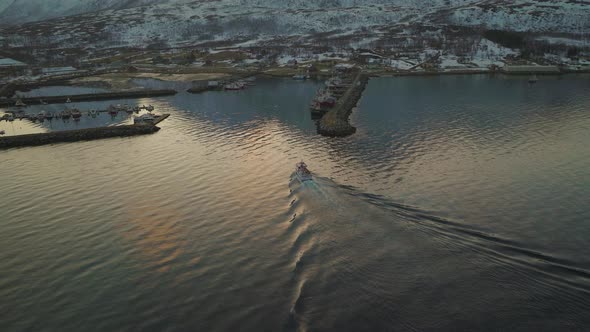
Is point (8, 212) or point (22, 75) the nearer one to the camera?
point (8, 212)

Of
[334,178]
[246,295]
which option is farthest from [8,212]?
[334,178]

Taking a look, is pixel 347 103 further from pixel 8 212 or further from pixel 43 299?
pixel 43 299

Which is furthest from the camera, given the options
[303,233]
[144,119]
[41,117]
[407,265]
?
[41,117]

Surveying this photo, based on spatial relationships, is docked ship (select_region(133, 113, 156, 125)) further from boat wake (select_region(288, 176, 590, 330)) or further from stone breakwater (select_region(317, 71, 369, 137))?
boat wake (select_region(288, 176, 590, 330))

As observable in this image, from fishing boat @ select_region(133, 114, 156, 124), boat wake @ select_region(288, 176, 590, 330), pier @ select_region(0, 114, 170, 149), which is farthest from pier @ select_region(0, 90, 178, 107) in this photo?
boat wake @ select_region(288, 176, 590, 330)

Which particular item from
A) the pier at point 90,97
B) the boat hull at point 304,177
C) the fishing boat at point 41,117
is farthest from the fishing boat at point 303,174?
the pier at point 90,97

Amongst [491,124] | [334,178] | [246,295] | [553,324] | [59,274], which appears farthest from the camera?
[491,124]

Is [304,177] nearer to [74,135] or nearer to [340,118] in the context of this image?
[340,118]

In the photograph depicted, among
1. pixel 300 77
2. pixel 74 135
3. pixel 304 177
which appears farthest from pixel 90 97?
pixel 304 177
